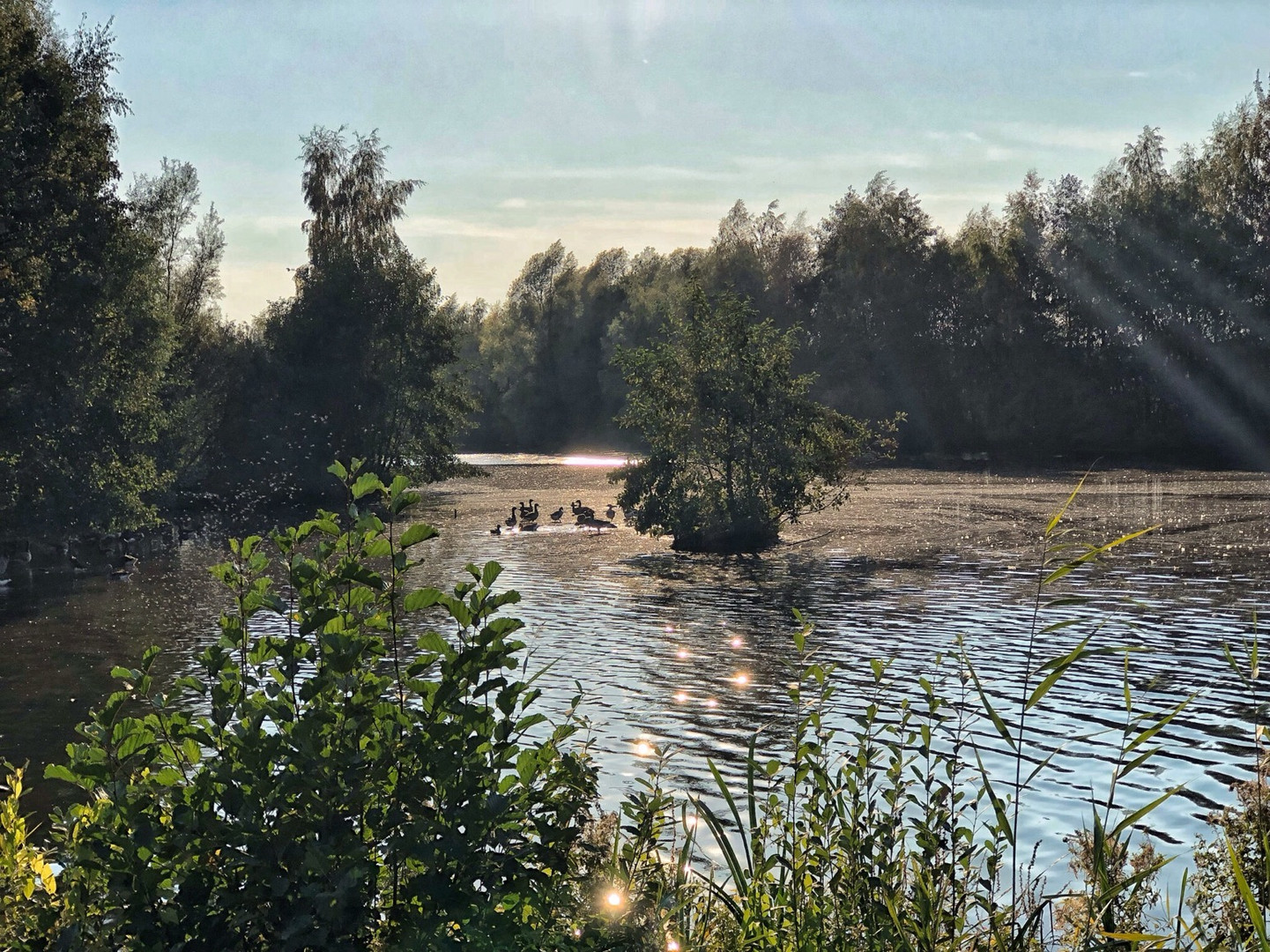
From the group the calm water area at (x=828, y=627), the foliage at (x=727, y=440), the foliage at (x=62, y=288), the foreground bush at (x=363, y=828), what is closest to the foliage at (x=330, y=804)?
the foreground bush at (x=363, y=828)

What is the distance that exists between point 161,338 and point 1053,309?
6910 cm

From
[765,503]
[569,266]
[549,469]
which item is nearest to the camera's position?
[765,503]

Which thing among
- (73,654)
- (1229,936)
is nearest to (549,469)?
(73,654)

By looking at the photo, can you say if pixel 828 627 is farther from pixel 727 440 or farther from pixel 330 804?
pixel 330 804

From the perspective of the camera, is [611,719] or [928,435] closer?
[611,719]

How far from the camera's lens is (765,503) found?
125 feet

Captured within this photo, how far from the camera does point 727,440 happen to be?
125ft

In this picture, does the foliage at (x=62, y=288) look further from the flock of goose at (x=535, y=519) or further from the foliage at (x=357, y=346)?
the foliage at (x=357, y=346)

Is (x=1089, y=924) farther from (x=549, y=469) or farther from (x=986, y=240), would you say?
(x=986, y=240)

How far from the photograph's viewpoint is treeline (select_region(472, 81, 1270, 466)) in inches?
3108

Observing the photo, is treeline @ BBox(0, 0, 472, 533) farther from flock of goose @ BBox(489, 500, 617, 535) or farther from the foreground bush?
the foreground bush

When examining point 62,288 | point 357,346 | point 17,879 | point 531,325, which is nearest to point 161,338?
point 62,288

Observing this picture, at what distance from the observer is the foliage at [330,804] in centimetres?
405

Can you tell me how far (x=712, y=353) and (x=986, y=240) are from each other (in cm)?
5981
